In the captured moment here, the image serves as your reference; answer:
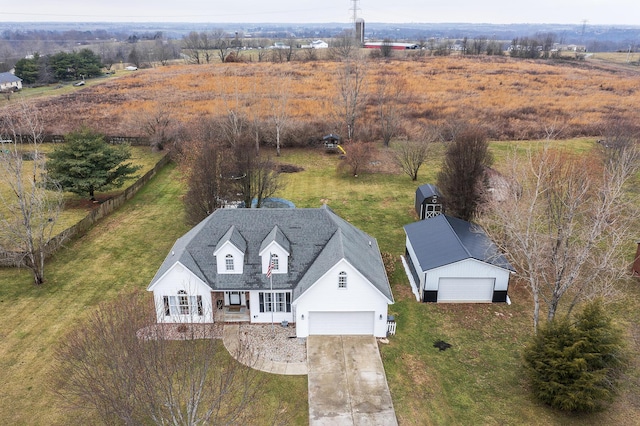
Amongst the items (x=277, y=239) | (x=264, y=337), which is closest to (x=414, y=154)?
(x=277, y=239)

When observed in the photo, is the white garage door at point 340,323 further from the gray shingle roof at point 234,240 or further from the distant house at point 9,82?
the distant house at point 9,82

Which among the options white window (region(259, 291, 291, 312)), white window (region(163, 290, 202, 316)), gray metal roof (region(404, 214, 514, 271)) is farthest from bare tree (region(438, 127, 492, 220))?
white window (region(163, 290, 202, 316))

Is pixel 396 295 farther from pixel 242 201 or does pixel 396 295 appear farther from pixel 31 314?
pixel 31 314

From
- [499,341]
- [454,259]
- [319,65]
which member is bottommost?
[499,341]

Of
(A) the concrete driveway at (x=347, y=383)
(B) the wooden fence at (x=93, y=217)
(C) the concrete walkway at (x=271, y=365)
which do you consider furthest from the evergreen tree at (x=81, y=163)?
(A) the concrete driveway at (x=347, y=383)

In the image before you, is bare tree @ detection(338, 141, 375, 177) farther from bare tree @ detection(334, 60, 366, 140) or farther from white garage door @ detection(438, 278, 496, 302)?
white garage door @ detection(438, 278, 496, 302)

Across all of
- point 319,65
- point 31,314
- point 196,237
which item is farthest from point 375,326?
point 319,65

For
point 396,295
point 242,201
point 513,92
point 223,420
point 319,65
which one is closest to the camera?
point 223,420
